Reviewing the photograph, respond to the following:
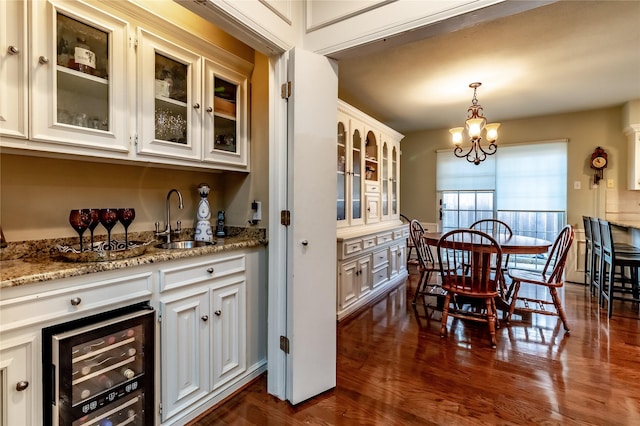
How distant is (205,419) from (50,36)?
194 centimetres

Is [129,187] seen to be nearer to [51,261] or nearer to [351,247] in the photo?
[51,261]

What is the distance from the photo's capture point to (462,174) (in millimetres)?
5172

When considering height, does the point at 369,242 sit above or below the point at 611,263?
above

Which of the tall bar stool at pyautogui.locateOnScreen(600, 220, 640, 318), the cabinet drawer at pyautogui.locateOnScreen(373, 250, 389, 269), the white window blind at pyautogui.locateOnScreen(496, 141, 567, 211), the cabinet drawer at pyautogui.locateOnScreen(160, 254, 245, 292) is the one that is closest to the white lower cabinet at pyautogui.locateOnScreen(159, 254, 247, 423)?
the cabinet drawer at pyautogui.locateOnScreen(160, 254, 245, 292)

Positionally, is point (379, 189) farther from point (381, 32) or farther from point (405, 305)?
point (381, 32)

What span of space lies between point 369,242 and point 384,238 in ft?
1.44

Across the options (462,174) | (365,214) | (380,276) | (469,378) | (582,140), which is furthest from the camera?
(462,174)

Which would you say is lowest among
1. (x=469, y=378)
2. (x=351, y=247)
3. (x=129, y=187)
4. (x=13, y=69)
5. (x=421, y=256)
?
(x=469, y=378)

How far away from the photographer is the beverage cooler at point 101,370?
44.5 inches

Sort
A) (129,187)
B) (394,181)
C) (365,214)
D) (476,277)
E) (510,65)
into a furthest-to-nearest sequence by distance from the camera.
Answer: (394,181) < (365,214) < (510,65) < (476,277) < (129,187)

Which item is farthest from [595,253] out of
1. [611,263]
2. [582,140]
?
[582,140]

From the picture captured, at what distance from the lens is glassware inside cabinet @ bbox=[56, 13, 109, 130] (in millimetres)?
1372

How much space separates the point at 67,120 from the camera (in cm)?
139

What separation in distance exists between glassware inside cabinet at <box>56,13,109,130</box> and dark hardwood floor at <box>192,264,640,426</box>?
5.30 ft
